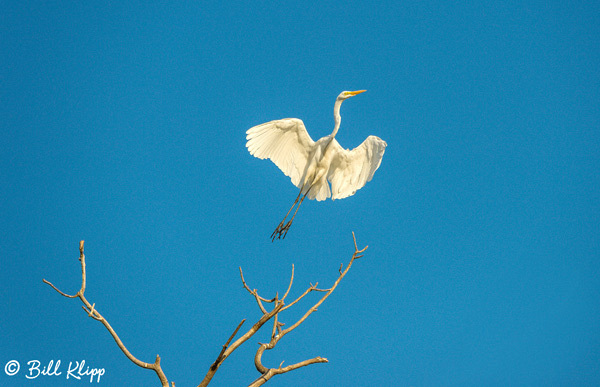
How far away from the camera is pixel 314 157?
9.84 meters

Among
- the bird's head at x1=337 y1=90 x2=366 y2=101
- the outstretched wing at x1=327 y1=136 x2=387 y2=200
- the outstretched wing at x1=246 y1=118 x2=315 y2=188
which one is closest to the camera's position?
the outstretched wing at x1=327 y1=136 x2=387 y2=200

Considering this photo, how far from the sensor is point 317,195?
33.4 ft

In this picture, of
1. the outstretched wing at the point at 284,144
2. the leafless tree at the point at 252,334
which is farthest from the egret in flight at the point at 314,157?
the leafless tree at the point at 252,334

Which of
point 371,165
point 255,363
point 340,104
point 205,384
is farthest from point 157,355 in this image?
point 340,104

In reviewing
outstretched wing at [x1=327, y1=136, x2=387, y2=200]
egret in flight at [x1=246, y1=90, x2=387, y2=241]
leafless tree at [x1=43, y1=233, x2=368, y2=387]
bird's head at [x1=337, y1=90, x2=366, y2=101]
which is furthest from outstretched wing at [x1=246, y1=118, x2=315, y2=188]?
leafless tree at [x1=43, y1=233, x2=368, y2=387]

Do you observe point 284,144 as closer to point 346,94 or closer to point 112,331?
point 346,94

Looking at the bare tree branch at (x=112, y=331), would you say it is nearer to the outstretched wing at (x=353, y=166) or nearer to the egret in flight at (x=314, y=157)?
the egret in flight at (x=314, y=157)

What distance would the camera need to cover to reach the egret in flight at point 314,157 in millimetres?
9383

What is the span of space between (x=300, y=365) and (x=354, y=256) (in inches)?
49.9

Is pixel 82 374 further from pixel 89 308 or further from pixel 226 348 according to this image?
pixel 226 348

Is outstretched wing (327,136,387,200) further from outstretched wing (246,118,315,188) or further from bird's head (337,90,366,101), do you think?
bird's head (337,90,366,101)

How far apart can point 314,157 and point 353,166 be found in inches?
28.5

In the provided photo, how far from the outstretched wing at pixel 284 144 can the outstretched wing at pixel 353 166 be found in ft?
1.82

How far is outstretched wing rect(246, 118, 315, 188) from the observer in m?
9.46
